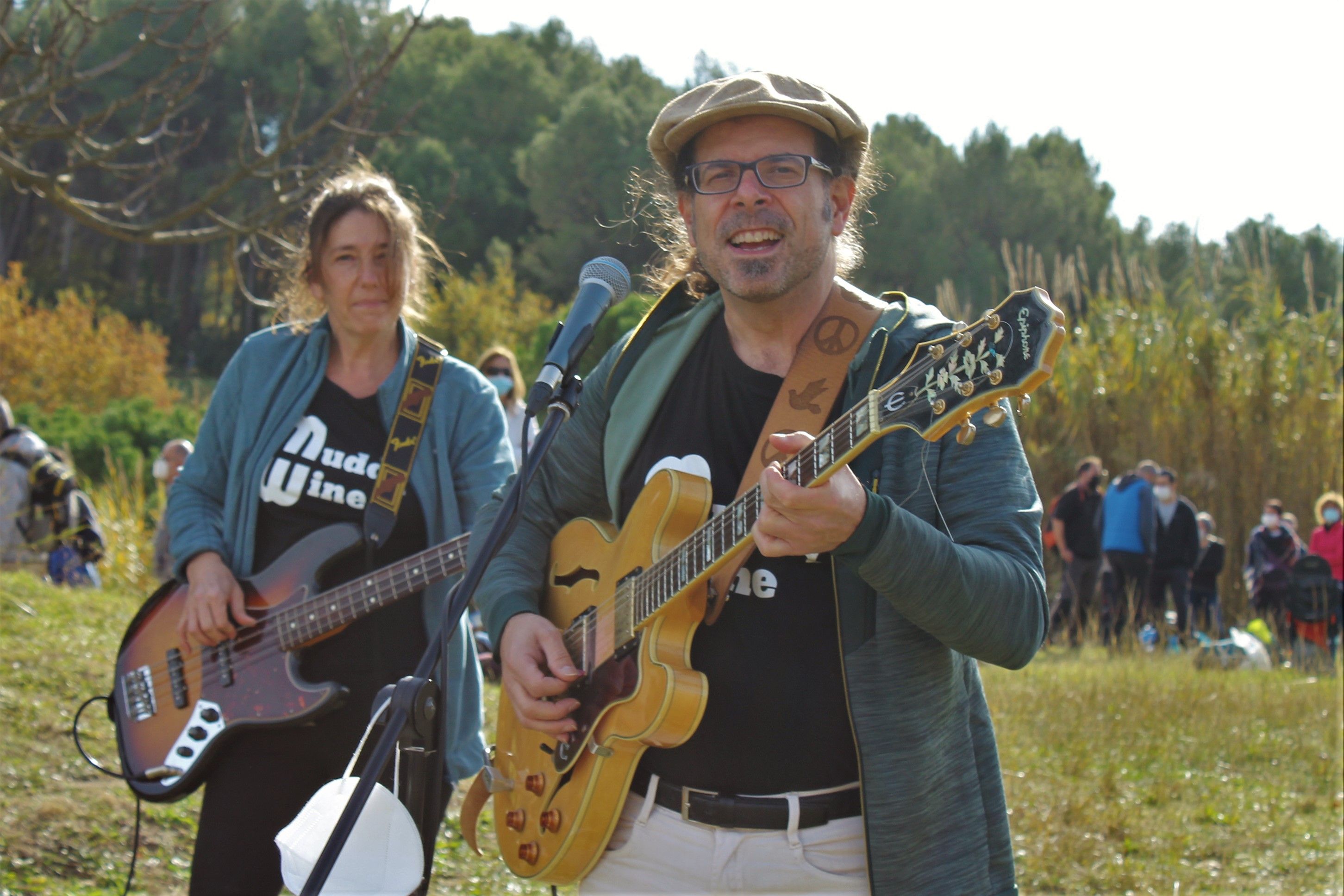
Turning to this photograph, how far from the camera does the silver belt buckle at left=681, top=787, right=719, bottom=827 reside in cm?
228

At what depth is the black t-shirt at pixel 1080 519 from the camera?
1273 cm

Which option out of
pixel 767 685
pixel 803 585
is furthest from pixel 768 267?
pixel 767 685

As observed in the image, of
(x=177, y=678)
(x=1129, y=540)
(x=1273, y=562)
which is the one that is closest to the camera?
(x=177, y=678)

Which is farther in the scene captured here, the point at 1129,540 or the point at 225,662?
the point at 1129,540

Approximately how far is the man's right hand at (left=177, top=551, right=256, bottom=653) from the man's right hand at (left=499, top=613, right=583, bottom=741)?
1.00 m

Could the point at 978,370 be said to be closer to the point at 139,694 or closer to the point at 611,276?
the point at 611,276

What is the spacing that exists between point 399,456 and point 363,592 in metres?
0.38

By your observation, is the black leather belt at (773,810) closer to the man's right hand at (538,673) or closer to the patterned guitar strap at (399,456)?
the man's right hand at (538,673)

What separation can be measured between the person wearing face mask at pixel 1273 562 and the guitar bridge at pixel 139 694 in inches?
423

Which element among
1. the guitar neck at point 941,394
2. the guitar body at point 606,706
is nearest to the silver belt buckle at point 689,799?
the guitar body at point 606,706

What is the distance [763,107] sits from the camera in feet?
7.79

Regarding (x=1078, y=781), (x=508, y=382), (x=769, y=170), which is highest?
(x=508, y=382)

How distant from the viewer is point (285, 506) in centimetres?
336

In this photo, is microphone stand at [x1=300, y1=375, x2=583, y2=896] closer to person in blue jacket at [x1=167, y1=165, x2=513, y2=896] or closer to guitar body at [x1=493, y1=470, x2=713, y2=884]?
guitar body at [x1=493, y1=470, x2=713, y2=884]
